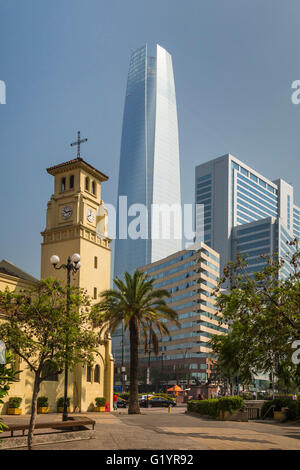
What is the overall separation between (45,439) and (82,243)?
110ft

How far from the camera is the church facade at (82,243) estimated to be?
48594mm

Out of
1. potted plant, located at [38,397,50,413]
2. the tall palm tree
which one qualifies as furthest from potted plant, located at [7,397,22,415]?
the tall palm tree

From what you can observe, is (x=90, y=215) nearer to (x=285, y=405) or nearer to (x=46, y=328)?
(x=285, y=405)

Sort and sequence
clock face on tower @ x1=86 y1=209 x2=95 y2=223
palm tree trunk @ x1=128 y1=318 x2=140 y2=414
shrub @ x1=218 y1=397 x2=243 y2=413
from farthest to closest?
clock face on tower @ x1=86 y1=209 x2=95 y2=223
palm tree trunk @ x1=128 y1=318 x2=140 y2=414
shrub @ x1=218 y1=397 x2=243 y2=413

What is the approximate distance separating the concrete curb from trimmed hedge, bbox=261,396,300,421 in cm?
1856

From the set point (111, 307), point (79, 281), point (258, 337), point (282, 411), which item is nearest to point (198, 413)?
point (282, 411)

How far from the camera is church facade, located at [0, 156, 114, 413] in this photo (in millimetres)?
48594

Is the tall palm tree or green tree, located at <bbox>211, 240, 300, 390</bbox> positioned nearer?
green tree, located at <bbox>211, 240, 300, 390</bbox>

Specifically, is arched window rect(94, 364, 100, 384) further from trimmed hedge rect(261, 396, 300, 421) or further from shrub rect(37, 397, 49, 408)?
trimmed hedge rect(261, 396, 300, 421)

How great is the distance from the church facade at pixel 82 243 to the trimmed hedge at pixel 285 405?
17.3m
